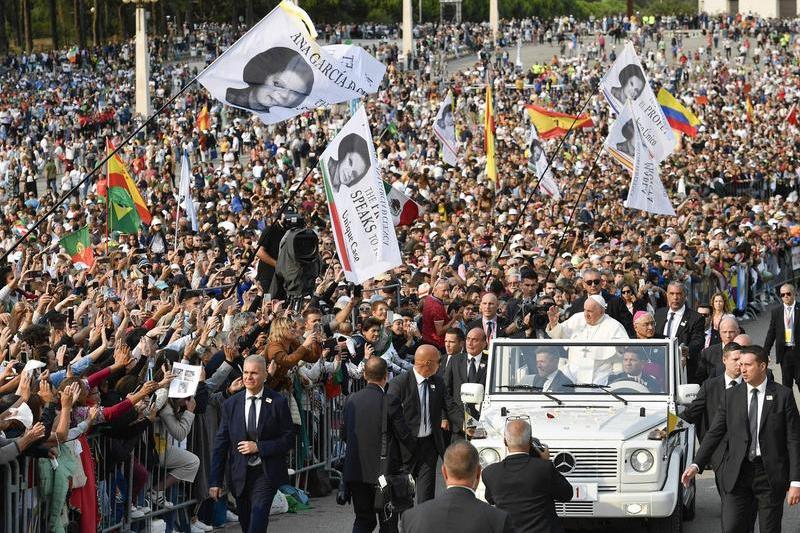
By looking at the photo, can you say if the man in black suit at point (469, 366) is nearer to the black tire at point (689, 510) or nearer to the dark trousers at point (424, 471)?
the dark trousers at point (424, 471)

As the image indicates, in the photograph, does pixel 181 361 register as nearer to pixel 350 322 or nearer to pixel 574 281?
pixel 350 322

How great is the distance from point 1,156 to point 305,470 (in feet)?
102

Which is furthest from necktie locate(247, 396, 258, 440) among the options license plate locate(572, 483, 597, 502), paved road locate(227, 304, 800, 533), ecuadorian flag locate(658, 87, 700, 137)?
ecuadorian flag locate(658, 87, 700, 137)

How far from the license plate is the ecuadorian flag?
69.1ft

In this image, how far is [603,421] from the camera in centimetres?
1217

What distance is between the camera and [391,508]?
1098 cm

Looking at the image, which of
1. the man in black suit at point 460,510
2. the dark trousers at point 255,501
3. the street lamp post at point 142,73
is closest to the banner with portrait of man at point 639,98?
the dark trousers at point 255,501

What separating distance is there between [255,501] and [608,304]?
8.35 m

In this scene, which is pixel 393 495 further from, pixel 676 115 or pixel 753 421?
pixel 676 115

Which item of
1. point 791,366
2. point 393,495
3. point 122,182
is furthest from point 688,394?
point 122,182

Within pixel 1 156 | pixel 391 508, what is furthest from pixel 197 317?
pixel 1 156

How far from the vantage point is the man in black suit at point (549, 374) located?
42.3ft

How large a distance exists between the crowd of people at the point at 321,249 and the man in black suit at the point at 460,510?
3.50 metres

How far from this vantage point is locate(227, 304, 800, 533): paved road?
43.9 feet
